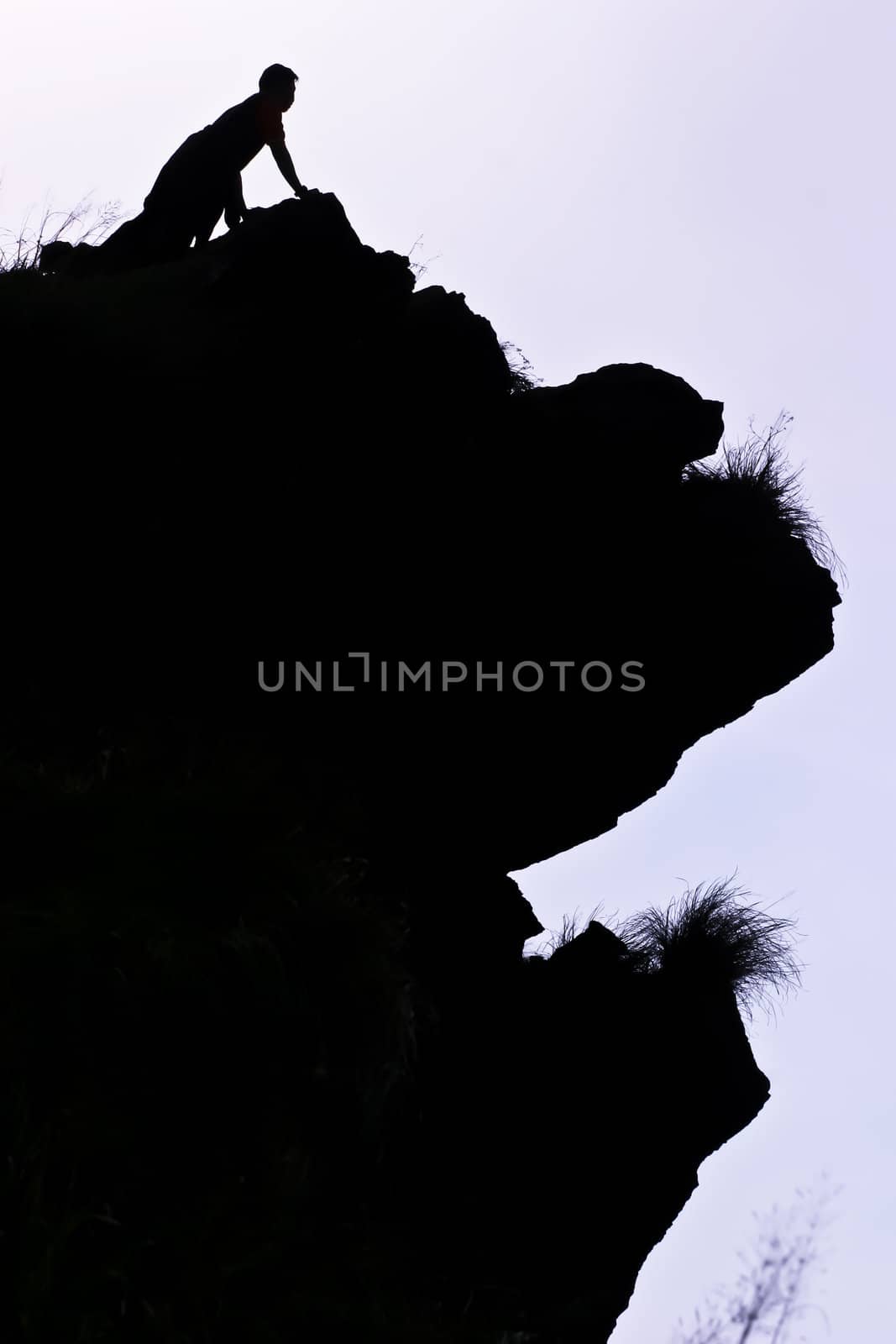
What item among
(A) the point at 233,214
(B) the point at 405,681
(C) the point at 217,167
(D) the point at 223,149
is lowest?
(B) the point at 405,681

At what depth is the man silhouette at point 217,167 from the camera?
8125 millimetres

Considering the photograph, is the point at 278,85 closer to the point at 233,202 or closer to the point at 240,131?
the point at 240,131

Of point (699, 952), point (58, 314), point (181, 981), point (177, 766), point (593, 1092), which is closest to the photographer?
point (181, 981)

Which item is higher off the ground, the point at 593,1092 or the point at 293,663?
the point at 293,663

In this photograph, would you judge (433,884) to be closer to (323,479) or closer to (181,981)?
(323,479)

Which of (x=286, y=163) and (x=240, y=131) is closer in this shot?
(x=240, y=131)

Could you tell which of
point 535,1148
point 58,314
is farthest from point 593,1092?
point 58,314

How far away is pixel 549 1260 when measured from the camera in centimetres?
663

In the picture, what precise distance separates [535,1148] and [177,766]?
294 cm

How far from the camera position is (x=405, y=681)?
23.1 feet

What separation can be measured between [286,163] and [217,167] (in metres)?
0.48

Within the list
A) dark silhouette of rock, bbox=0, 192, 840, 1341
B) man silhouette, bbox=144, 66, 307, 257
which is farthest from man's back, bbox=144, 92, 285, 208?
dark silhouette of rock, bbox=0, 192, 840, 1341

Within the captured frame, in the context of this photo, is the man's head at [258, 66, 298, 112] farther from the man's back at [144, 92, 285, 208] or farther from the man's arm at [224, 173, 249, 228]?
the man's arm at [224, 173, 249, 228]

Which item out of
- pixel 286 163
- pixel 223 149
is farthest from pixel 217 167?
pixel 286 163
